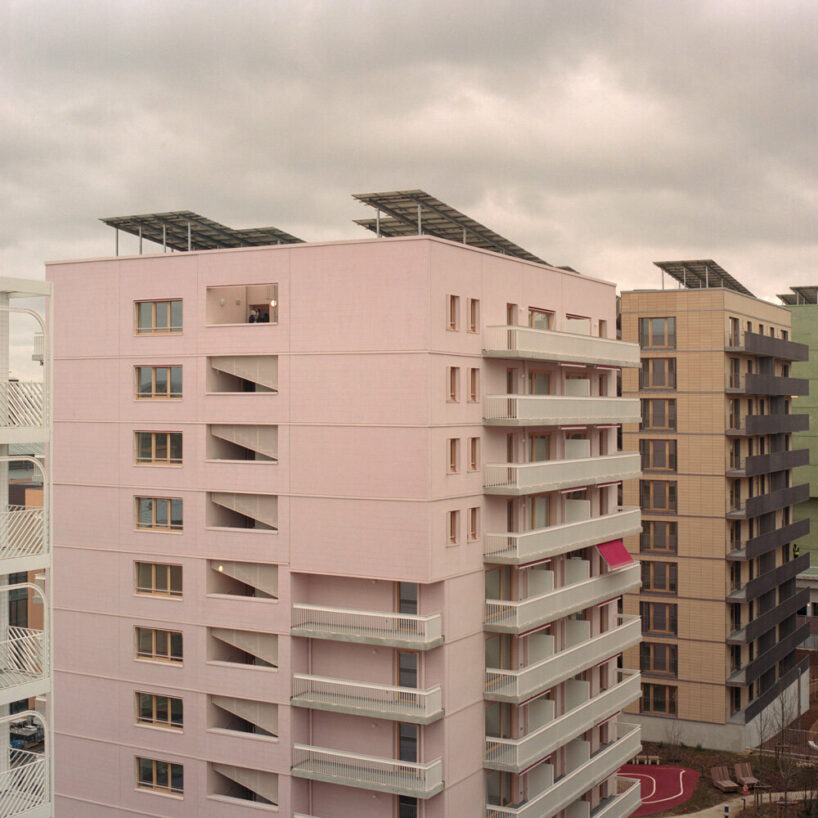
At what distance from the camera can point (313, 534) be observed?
1313 inches

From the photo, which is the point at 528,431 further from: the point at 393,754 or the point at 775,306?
the point at 775,306

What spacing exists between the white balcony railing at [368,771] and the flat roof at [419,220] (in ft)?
58.9

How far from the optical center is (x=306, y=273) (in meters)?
33.8

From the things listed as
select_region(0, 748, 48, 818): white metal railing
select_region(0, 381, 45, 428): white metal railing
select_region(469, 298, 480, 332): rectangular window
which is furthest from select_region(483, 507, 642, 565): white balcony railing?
select_region(0, 381, 45, 428): white metal railing

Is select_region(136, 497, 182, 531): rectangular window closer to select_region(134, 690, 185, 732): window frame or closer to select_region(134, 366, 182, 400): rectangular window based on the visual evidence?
select_region(134, 366, 182, 400): rectangular window

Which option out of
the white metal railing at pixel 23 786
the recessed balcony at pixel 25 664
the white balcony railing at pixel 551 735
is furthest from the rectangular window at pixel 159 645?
the white metal railing at pixel 23 786

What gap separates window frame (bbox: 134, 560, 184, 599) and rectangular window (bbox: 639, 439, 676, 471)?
107ft

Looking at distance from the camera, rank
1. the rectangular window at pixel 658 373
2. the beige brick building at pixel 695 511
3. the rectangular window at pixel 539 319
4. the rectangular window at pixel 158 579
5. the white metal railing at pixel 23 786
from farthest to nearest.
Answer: the rectangular window at pixel 658 373 → the beige brick building at pixel 695 511 → the rectangular window at pixel 539 319 → the rectangular window at pixel 158 579 → the white metal railing at pixel 23 786

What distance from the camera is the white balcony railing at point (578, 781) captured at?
35250 mm

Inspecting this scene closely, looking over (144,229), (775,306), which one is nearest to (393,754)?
(144,229)

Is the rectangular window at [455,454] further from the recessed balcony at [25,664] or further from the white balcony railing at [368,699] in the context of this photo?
the recessed balcony at [25,664]

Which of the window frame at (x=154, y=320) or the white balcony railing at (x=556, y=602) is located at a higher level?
the window frame at (x=154, y=320)

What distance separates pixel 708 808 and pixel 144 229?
38183 millimetres

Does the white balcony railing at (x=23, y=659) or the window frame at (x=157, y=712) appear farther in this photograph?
the window frame at (x=157, y=712)
